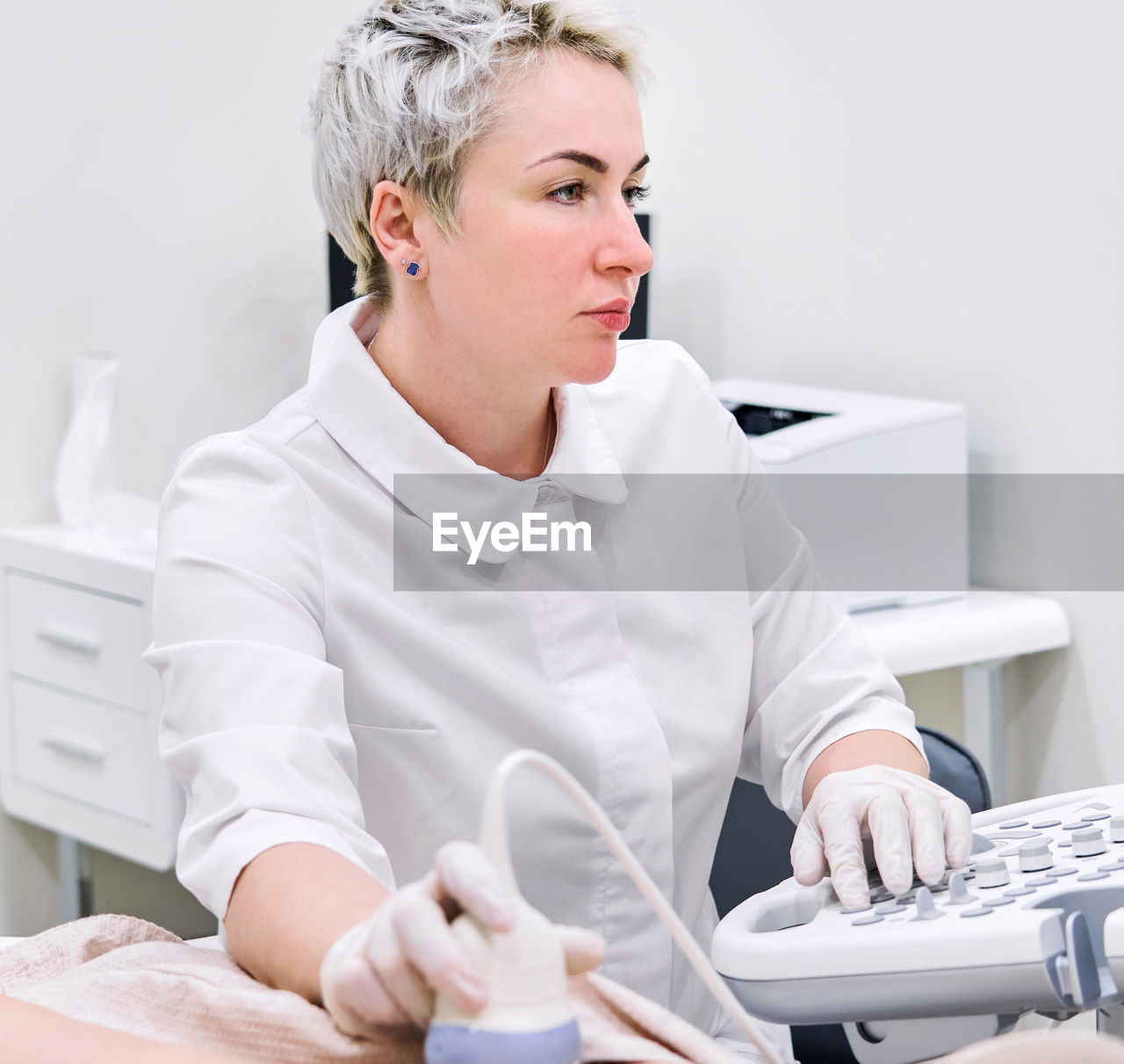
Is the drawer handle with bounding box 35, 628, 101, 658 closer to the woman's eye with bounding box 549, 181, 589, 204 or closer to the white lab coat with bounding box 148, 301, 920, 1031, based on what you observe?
the white lab coat with bounding box 148, 301, 920, 1031

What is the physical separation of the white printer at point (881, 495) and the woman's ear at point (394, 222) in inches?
29.7

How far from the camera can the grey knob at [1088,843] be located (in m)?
0.73

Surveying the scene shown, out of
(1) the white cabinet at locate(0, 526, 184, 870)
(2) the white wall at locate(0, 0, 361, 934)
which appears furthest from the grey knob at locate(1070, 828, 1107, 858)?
(2) the white wall at locate(0, 0, 361, 934)

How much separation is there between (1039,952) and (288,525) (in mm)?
554

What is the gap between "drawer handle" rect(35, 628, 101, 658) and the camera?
211 centimetres

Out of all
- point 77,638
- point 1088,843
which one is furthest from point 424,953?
point 77,638

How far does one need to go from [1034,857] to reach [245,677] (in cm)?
45

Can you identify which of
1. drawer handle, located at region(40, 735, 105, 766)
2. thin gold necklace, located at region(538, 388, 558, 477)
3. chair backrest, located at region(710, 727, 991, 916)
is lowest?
drawer handle, located at region(40, 735, 105, 766)

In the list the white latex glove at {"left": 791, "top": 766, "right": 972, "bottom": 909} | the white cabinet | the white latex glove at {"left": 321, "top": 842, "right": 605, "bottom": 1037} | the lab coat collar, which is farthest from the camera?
the white cabinet

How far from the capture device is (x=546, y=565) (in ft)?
3.52

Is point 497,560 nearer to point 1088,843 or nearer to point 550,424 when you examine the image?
point 550,424

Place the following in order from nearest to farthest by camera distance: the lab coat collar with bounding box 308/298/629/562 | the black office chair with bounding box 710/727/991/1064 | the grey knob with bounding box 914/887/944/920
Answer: the grey knob with bounding box 914/887/944/920 → the lab coat collar with bounding box 308/298/629/562 → the black office chair with bounding box 710/727/991/1064

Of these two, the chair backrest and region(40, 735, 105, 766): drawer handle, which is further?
region(40, 735, 105, 766): drawer handle

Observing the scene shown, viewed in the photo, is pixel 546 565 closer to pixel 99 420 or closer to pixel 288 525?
pixel 288 525
